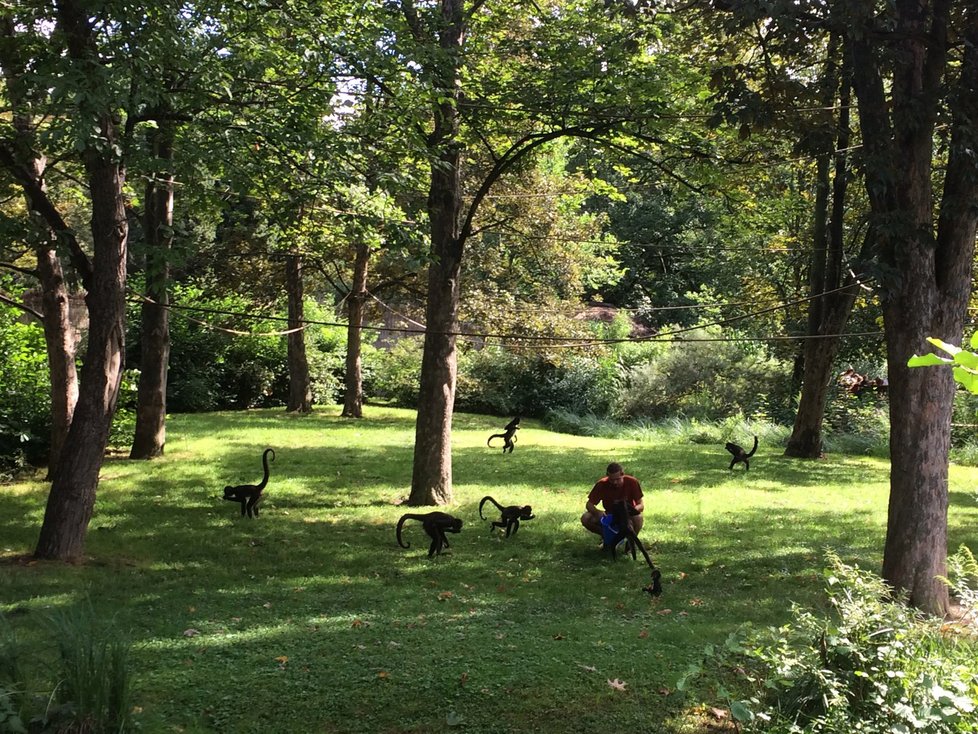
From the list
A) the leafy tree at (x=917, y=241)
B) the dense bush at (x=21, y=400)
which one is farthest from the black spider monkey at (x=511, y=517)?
the dense bush at (x=21, y=400)

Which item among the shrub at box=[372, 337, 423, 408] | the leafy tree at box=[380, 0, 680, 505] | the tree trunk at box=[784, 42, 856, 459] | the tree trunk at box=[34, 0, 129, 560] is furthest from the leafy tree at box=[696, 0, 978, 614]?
the shrub at box=[372, 337, 423, 408]

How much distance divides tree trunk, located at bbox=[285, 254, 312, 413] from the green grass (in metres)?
5.77

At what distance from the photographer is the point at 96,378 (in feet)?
25.0

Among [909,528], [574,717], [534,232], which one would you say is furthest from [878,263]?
[534,232]

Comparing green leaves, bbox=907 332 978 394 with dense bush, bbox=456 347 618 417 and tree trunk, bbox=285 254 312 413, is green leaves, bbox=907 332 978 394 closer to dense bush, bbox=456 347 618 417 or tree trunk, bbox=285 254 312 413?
tree trunk, bbox=285 254 312 413

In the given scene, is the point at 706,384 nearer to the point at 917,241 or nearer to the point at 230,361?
the point at 230,361

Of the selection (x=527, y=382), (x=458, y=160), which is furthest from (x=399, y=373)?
(x=458, y=160)

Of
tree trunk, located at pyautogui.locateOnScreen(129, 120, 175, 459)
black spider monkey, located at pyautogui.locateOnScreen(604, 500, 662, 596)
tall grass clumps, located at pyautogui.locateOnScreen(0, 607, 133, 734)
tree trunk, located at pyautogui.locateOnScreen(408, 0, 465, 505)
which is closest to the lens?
tall grass clumps, located at pyautogui.locateOnScreen(0, 607, 133, 734)

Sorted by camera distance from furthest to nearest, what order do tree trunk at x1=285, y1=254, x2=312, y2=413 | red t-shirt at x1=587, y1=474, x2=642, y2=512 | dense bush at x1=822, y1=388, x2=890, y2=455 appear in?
tree trunk at x1=285, y1=254, x2=312, y2=413
dense bush at x1=822, y1=388, x2=890, y2=455
red t-shirt at x1=587, y1=474, x2=642, y2=512

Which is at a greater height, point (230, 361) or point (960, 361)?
point (230, 361)

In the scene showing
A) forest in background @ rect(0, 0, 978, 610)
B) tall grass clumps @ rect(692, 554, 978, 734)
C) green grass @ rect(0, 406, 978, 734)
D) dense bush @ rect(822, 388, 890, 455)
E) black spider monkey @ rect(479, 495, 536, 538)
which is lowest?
green grass @ rect(0, 406, 978, 734)

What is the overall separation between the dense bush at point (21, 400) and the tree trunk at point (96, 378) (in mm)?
4880

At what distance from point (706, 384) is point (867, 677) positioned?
19511 millimetres

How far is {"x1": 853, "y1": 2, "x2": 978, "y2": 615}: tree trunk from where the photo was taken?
6305mm
